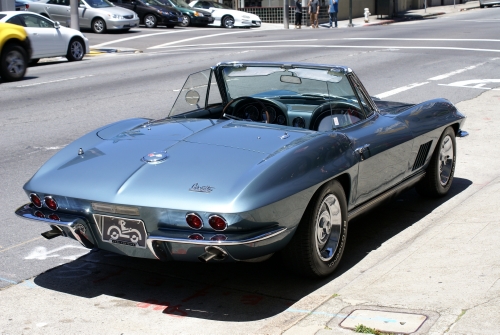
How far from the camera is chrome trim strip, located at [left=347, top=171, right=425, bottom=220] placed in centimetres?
541

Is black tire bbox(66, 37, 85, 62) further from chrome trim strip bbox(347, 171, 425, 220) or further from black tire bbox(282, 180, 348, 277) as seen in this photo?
black tire bbox(282, 180, 348, 277)

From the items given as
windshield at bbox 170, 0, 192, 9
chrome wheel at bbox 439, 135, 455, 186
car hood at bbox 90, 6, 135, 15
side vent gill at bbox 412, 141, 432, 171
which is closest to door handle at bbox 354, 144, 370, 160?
side vent gill at bbox 412, 141, 432, 171

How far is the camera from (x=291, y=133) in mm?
5172

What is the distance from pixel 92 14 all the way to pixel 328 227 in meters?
27.3

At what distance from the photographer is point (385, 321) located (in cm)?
409

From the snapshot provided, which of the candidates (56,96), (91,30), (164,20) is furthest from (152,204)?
(164,20)

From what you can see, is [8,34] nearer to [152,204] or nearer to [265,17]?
[152,204]

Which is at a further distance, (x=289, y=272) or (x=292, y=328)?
(x=289, y=272)

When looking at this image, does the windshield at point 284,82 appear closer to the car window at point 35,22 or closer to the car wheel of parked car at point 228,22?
the car window at point 35,22

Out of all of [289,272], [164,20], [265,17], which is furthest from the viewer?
[265,17]

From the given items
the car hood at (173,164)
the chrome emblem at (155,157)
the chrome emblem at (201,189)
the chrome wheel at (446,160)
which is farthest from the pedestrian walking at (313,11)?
the chrome emblem at (201,189)

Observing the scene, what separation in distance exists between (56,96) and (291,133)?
31.5ft

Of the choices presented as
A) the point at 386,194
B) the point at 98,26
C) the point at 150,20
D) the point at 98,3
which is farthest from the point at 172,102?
the point at 150,20

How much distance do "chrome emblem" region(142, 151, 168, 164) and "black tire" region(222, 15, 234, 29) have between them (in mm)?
32284
